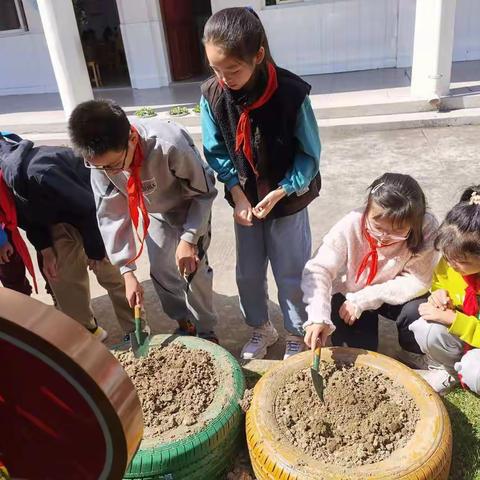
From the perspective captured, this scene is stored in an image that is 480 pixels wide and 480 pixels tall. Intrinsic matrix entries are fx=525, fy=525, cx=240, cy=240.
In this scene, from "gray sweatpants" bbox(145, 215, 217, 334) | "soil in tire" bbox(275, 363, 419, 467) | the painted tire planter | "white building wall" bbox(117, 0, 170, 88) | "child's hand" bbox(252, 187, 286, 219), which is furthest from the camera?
"white building wall" bbox(117, 0, 170, 88)

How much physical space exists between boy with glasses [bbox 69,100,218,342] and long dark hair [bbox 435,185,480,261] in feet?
3.15

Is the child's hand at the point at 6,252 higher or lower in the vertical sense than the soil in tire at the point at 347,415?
higher

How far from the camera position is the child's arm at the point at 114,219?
7.28 ft

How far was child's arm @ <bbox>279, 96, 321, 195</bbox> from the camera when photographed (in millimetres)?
2094

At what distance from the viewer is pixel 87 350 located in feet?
3.08

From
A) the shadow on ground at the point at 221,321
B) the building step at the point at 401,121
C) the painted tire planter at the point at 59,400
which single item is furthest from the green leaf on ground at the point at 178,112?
the painted tire planter at the point at 59,400

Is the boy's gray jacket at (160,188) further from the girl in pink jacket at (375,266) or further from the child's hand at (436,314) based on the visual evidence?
the child's hand at (436,314)

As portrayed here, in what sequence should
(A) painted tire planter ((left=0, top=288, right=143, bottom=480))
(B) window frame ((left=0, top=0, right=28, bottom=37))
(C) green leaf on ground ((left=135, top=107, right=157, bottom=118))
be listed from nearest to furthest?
(A) painted tire planter ((left=0, top=288, right=143, bottom=480))
(C) green leaf on ground ((left=135, top=107, right=157, bottom=118))
(B) window frame ((left=0, top=0, right=28, bottom=37))

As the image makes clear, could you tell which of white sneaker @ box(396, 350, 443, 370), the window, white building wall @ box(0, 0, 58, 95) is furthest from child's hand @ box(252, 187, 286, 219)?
the window

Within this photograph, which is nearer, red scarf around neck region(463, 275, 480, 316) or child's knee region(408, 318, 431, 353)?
red scarf around neck region(463, 275, 480, 316)

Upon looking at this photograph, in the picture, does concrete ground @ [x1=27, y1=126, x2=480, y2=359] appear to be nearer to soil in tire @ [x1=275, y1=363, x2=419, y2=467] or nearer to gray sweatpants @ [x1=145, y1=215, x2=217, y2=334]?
gray sweatpants @ [x1=145, y1=215, x2=217, y2=334]

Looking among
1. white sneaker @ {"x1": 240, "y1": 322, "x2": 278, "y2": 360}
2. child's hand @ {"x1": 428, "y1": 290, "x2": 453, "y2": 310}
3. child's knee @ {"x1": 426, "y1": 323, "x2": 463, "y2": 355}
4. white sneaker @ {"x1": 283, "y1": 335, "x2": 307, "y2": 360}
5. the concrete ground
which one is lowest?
the concrete ground

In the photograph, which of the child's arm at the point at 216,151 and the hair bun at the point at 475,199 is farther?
the child's arm at the point at 216,151

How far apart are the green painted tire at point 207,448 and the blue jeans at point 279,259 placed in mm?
516
